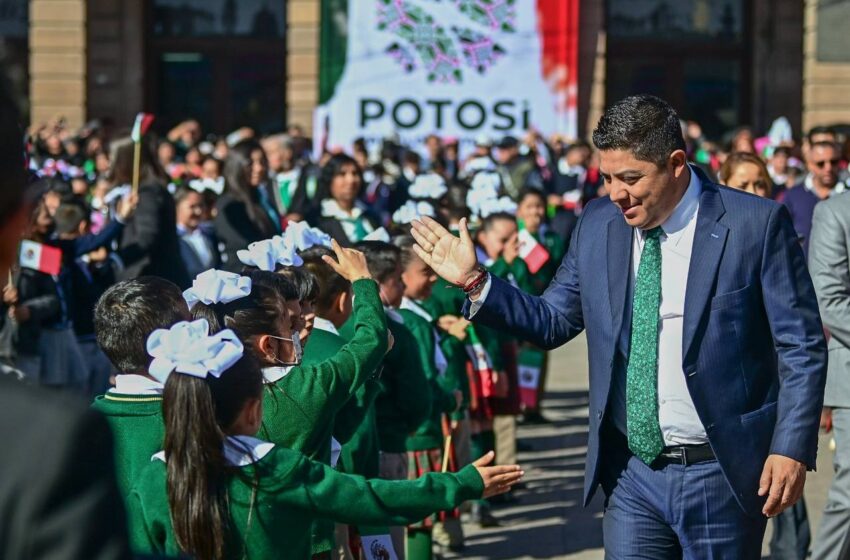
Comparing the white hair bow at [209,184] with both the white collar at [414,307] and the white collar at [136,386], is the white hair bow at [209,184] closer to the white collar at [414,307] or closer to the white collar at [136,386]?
the white collar at [414,307]

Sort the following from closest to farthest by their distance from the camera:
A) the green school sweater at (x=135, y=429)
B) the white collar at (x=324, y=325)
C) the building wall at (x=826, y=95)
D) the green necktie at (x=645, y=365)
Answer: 1. the green school sweater at (x=135, y=429)
2. the green necktie at (x=645, y=365)
3. the white collar at (x=324, y=325)
4. the building wall at (x=826, y=95)

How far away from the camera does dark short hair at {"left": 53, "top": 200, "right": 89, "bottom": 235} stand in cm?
930

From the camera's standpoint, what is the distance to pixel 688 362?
424cm

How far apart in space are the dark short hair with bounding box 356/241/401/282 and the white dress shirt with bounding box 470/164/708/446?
1.77m

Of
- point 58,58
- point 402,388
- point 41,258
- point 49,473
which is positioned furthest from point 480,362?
point 58,58

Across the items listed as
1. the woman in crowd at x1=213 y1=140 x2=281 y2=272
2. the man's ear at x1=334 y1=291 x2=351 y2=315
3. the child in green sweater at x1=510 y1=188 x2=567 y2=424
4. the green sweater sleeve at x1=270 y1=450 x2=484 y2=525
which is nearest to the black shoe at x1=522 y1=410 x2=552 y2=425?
the child in green sweater at x1=510 y1=188 x2=567 y2=424

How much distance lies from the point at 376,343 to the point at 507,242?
206 inches

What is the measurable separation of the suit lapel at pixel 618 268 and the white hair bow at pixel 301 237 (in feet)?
3.77

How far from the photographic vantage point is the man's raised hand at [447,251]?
14.2ft

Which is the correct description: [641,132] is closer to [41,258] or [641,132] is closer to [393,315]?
[393,315]

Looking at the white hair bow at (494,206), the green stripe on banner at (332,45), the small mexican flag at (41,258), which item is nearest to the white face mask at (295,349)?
the small mexican flag at (41,258)

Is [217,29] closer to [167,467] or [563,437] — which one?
[563,437]

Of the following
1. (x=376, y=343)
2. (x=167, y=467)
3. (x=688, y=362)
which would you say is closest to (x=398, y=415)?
(x=376, y=343)

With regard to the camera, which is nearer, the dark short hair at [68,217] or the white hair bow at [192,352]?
the white hair bow at [192,352]
